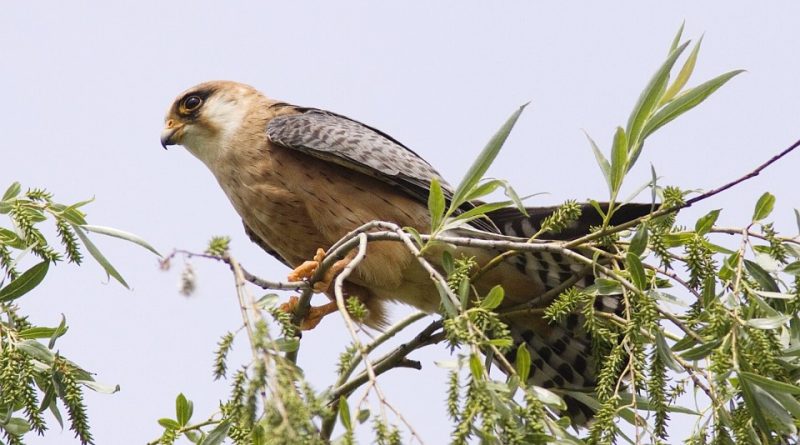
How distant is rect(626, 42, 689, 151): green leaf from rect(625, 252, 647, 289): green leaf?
39 cm

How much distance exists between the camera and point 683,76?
130 inches

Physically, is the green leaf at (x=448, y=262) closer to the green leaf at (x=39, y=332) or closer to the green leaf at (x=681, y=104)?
the green leaf at (x=681, y=104)

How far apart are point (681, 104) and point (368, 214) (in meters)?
2.39

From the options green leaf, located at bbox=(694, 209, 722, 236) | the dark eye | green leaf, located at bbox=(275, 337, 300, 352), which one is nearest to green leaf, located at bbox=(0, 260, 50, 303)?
green leaf, located at bbox=(275, 337, 300, 352)

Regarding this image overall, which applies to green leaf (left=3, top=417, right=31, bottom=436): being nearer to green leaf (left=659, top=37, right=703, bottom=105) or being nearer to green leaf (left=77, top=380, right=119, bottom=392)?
green leaf (left=77, top=380, right=119, bottom=392)

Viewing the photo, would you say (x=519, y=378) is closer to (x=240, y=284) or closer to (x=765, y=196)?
(x=240, y=284)

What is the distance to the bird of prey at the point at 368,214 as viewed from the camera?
5.09 meters

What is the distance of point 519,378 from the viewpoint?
2.60 m

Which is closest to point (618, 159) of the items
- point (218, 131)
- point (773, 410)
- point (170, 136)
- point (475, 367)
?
point (773, 410)

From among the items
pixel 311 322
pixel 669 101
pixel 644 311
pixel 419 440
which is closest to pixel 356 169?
pixel 311 322

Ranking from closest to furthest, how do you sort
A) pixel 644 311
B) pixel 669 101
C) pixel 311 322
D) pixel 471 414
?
pixel 471 414, pixel 644 311, pixel 669 101, pixel 311 322

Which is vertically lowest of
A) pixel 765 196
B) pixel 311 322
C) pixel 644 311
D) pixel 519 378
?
pixel 519 378

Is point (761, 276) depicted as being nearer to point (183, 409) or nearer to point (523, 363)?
point (523, 363)

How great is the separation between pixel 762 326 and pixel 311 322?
2.91 m
